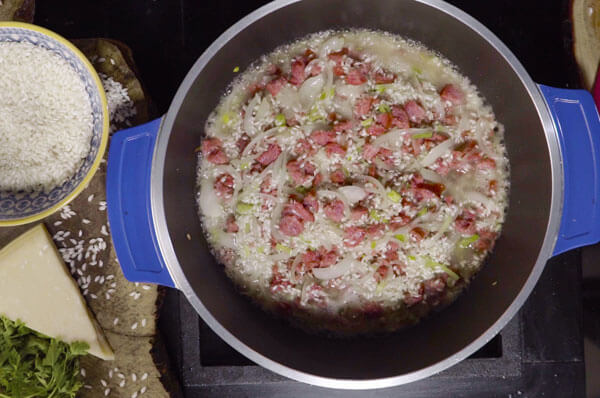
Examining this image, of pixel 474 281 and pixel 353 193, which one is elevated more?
pixel 353 193

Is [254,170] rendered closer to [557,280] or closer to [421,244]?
[421,244]

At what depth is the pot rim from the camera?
1.71 meters

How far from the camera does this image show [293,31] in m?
2.01

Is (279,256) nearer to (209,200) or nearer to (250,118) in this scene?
(209,200)

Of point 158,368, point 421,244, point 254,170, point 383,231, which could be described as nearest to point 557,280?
point 421,244

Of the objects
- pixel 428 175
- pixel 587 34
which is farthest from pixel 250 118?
pixel 587 34

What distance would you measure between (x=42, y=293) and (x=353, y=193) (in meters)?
1.25

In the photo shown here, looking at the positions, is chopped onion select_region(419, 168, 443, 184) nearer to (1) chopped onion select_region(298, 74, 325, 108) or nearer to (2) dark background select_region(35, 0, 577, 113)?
(1) chopped onion select_region(298, 74, 325, 108)

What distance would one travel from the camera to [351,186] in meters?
1.95

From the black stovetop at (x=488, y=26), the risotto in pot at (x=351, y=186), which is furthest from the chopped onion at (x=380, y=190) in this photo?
the black stovetop at (x=488, y=26)

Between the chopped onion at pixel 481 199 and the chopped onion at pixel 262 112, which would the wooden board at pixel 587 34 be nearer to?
the chopped onion at pixel 481 199

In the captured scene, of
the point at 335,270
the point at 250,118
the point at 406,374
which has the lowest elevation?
the point at 406,374

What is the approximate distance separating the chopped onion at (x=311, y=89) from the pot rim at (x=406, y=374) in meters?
0.32

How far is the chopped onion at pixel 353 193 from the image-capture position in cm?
195
